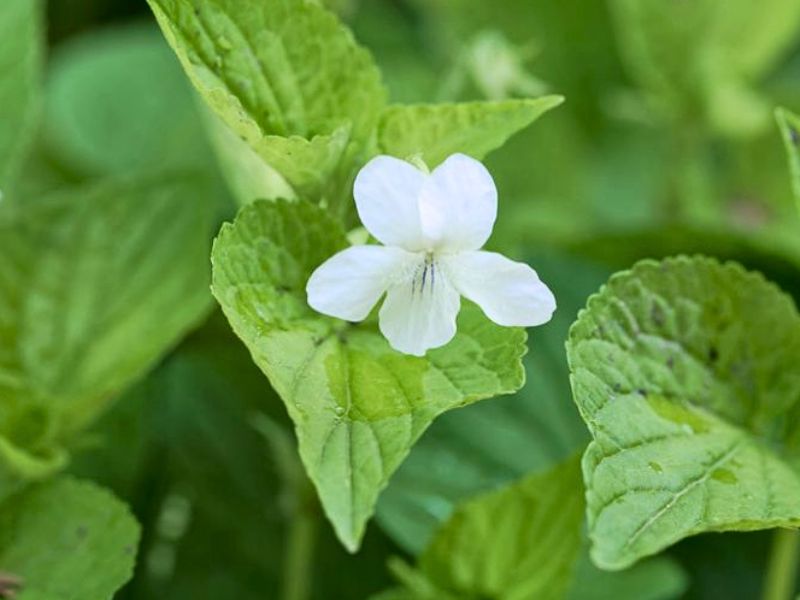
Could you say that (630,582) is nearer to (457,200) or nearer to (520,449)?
(520,449)

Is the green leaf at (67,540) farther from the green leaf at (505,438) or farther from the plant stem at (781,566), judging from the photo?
the plant stem at (781,566)

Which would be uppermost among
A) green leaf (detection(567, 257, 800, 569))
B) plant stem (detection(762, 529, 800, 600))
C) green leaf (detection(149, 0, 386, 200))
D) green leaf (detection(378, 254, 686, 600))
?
green leaf (detection(149, 0, 386, 200))

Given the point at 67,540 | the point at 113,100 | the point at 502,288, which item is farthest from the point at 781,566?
the point at 113,100

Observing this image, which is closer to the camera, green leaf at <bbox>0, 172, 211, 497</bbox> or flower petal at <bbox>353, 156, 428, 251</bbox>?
flower petal at <bbox>353, 156, 428, 251</bbox>

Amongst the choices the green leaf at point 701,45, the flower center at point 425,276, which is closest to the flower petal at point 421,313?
the flower center at point 425,276

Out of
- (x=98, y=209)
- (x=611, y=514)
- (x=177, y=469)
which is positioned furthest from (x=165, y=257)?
(x=611, y=514)

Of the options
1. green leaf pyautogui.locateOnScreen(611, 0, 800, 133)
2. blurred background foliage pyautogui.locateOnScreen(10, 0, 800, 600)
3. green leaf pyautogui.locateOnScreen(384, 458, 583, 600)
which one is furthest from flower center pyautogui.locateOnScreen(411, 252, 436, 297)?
green leaf pyautogui.locateOnScreen(611, 0, 800, 133)

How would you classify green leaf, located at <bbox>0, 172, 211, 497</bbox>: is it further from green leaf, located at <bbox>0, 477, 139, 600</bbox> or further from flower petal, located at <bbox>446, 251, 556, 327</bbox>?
flower petal, located at <bbox>446, 251, 556, 327</bbox>
